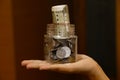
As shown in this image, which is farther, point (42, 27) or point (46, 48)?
point (42, 27)

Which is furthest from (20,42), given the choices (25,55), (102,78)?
(102,78)

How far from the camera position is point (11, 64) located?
0.75m

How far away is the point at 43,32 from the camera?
2.68 ft

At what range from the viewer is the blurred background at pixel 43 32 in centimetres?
74

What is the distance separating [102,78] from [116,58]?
0.80 feet

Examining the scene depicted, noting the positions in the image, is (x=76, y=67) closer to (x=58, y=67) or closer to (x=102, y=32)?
(x=58, y=67)

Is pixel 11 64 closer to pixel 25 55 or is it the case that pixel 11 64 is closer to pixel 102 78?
pixel 25 55

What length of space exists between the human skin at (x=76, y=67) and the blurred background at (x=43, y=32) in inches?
5.8

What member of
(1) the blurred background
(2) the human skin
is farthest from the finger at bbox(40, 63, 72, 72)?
(1) the blurred background

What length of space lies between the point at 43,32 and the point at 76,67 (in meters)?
0.29

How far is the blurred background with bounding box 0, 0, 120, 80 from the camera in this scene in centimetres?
74

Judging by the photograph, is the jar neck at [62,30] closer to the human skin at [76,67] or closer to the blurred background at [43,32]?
the human skin at [76,67]

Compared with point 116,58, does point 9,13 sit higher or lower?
higher

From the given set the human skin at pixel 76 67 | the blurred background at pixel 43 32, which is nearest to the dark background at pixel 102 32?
the blurred background at pixel 43 32
